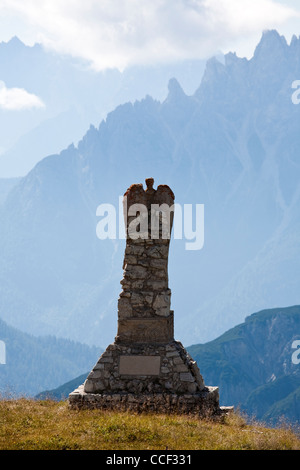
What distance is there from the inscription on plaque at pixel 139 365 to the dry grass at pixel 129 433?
175cm

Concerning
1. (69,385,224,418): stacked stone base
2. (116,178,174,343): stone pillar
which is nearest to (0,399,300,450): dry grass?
(69,385,224,418): stacked stone base

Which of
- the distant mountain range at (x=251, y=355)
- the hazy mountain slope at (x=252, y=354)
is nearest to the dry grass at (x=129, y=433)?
the distant mountain range at (x=251, y=355)

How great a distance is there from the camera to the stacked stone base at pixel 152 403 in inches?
749

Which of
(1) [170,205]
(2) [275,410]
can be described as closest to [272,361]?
(2) [275,410]

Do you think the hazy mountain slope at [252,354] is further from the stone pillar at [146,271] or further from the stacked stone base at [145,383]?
the stacked stone base at [145,383]

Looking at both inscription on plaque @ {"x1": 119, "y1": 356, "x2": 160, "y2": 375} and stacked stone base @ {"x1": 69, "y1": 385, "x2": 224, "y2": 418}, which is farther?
inscription on plaque @ {"x1": 119, "y1": 356, "x2": 160, "y2": 375}

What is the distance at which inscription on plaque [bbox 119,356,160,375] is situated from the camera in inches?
780

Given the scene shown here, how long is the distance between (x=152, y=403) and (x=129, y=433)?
146 inches

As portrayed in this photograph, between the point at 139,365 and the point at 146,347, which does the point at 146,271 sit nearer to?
the point at 146,347

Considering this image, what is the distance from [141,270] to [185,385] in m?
3.51

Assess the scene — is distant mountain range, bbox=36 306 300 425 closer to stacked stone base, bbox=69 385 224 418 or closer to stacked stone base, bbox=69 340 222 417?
stacked stone base, bbox=69 340 222 417

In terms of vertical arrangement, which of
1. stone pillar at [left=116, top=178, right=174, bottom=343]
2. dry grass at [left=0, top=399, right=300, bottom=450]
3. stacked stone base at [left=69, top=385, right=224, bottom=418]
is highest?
stone pillar at [left=116, top=178, right=174, bottom=343]
